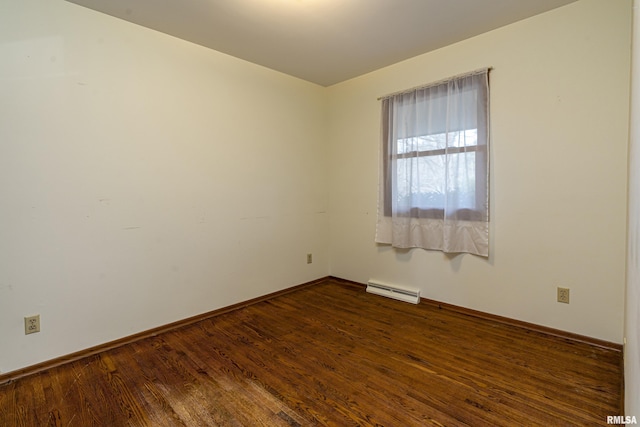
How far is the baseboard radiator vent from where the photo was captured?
326 cm

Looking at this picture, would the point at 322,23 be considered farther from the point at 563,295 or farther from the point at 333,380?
the point at 563,295

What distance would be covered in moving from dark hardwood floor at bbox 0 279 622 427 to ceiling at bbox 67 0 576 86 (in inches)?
97.9

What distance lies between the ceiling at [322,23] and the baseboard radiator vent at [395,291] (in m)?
2.40

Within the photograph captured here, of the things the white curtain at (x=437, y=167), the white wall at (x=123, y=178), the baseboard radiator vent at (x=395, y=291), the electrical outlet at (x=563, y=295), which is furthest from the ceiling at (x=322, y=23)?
the baseboard radiator vent at (x=395, y=291)

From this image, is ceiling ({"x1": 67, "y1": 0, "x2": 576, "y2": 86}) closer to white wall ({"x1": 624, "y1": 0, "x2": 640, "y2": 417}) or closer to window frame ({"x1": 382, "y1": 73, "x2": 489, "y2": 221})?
window frame ({"x1": 382, "y1": 73, "x2": 489, "y2": 221})

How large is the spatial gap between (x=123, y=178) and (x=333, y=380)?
6.94 feet

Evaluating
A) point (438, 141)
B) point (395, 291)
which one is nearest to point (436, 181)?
point (438, 141)

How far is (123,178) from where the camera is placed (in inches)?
95.6

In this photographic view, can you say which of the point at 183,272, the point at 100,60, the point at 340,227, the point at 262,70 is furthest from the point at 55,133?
the point at 340,227

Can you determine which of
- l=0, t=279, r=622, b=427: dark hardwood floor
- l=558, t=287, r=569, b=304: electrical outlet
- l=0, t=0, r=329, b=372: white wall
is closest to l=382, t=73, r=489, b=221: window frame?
l=558, t=287, r=569, b=304: electrical outlet

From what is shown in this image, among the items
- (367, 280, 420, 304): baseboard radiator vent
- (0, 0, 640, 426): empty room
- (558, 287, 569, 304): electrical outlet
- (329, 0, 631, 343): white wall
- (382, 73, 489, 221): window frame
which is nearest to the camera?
(0, 0, 640, 426): empty room

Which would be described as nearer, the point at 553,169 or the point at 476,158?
the point at 553,169

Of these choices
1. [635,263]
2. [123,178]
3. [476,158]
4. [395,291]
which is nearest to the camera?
[635,263]

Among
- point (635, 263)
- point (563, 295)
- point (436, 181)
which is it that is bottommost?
point (563, 295)
